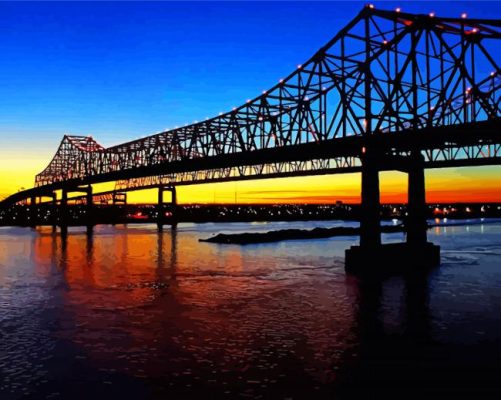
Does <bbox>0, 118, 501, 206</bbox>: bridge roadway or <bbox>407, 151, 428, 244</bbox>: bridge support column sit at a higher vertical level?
<bbox>0, 118, 501, 206</bbox>: bridge roadway

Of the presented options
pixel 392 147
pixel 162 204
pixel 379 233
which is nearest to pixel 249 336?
pixel 379 233

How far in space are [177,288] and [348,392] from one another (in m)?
20.3

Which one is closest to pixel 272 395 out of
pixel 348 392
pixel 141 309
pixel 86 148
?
pixel 348 392

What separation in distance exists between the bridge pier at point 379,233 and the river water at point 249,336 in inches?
81.2

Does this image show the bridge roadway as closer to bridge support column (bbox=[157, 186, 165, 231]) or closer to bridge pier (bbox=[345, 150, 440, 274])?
bridge pier (bbox=[345, 150, 440, 274])

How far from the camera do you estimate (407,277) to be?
3622 centimetres

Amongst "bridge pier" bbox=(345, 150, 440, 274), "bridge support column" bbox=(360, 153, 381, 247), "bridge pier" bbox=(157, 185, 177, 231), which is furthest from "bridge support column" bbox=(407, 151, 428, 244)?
"bridge pier" bbox=(157, 185, 177, 231)

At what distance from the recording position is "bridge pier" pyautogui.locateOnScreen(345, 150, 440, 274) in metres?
38.5

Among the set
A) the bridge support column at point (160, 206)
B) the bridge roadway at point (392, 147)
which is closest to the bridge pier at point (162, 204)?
the bridge support column at point (160, 206)

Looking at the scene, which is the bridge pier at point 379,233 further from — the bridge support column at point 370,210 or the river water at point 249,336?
the river water at point 249,336

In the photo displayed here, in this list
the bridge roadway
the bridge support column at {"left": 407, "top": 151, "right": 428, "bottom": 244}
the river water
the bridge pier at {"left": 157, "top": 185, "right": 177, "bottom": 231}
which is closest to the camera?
the river water

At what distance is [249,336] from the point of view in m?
19.0

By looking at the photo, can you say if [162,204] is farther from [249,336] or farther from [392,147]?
[249,336]

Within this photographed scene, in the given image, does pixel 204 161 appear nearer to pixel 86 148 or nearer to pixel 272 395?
pixel 272 395
